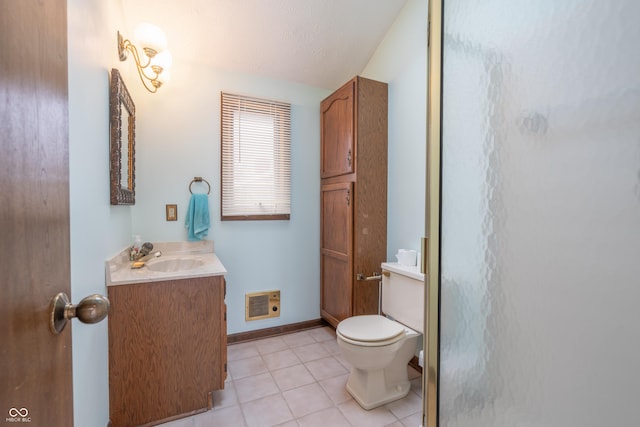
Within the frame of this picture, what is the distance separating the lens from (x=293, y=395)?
5.89 feet

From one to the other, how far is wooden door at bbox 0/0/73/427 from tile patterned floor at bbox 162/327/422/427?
1.29 meters

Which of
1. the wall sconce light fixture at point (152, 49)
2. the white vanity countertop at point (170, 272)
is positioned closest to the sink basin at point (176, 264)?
the white vanity countertop at point (170, 272)

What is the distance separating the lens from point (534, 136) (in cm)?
58

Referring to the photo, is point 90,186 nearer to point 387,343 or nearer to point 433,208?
point 433,208

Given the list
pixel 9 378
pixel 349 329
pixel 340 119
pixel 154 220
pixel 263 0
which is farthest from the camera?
pixel 340 119

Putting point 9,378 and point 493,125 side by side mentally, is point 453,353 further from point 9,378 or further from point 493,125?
point 9,378

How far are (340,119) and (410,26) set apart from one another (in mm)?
802

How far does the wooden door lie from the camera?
370 millimetres

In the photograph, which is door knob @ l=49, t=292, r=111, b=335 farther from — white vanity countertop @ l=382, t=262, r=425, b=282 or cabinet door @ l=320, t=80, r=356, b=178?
cabinet door @ l=320, t=80, r=356, b=178

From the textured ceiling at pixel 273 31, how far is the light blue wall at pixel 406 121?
0.18 meters

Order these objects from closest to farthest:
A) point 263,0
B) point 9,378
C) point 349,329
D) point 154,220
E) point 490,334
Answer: point 9,378, point 490,334, point 349,329, point 263,0, point 154,220

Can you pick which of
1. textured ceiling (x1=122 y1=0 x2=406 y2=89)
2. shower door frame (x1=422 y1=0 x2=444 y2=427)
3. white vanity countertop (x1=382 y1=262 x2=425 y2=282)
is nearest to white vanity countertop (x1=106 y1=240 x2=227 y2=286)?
white vanity countertop (x1=382 y1=262 x2=425 y2=282)

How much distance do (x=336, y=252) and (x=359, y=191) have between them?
23.0 inches

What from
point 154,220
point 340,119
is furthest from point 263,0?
point 154,220
